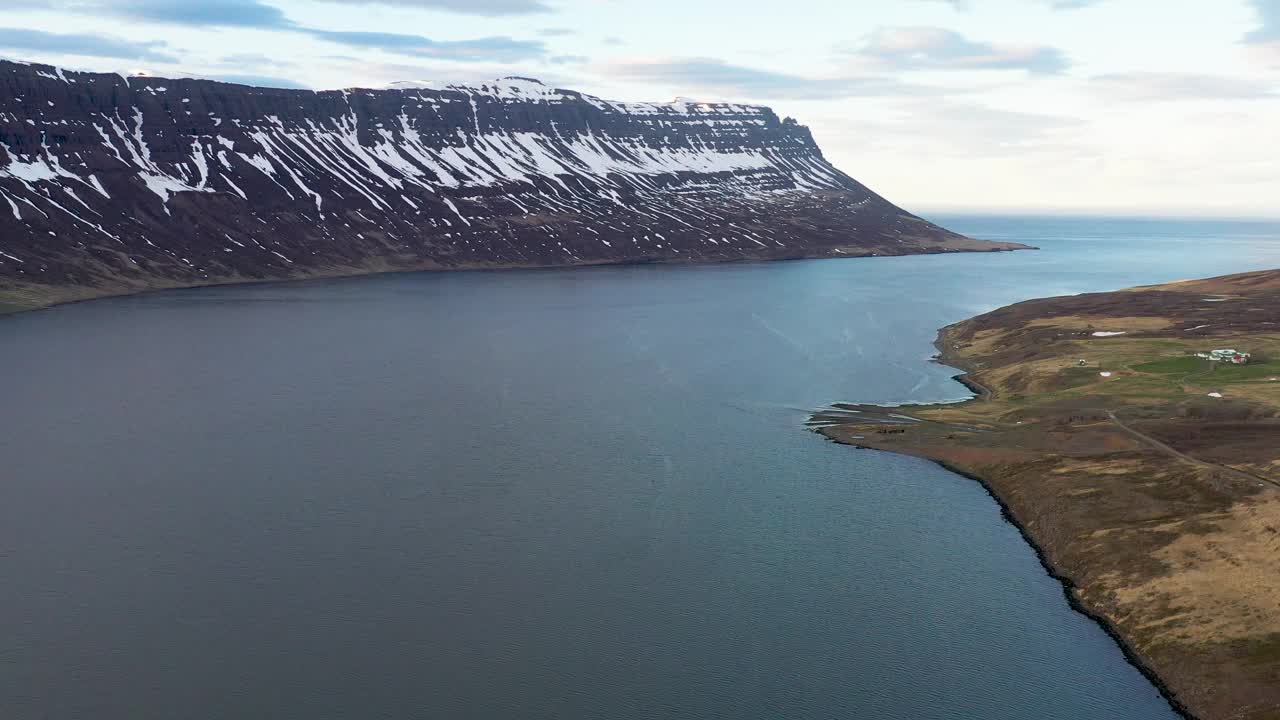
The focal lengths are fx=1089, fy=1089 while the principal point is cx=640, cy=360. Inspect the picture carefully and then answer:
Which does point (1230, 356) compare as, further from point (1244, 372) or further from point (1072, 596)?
point (1072, 596)

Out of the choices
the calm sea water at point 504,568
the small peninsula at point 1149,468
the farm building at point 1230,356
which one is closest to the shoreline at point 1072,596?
the small peninsula at point 1149,468

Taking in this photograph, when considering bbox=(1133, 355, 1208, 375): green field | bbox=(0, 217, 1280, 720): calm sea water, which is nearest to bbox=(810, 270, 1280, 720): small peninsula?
bbox=(1133, 355, 1208, 375): green field

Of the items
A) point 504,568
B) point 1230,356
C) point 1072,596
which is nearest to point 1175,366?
point 1230,356

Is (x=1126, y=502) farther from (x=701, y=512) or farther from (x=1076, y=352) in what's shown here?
(x=1076, y=352)

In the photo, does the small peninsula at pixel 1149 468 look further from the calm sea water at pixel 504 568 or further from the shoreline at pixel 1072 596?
the calm sea water at pixel 504 568

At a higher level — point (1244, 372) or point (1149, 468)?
point (1244, 372)

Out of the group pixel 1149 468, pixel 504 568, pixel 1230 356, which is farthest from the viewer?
pixel 1230 356
